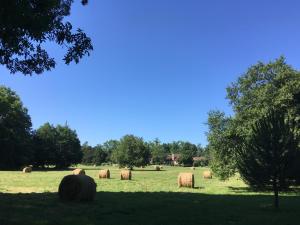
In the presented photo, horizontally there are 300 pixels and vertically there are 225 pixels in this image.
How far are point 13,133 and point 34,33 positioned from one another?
70.4 m

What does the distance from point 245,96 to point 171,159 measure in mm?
166156

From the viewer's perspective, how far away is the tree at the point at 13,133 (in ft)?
253

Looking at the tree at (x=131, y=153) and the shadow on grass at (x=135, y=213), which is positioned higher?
the tree at (x=131, y=153)

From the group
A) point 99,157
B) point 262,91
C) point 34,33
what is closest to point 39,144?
point 262,91

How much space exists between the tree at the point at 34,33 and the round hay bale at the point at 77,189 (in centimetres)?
587

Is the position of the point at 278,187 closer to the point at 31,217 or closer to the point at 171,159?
the point at 31,217

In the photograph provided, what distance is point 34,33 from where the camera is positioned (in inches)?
474

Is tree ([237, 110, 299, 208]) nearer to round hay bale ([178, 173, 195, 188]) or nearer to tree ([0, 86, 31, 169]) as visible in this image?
round hay bale ([178, 173, 195, 188])

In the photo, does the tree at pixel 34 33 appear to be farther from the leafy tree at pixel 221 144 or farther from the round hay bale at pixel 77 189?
the leafy tree at pixel 221 144

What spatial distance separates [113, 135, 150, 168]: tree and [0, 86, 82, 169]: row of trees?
1351 cm

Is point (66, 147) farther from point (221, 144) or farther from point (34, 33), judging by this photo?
point (34, 33)

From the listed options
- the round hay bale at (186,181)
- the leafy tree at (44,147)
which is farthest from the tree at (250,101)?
the leafy tree at (44,147)

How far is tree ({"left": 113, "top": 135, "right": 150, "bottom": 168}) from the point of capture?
89.8m

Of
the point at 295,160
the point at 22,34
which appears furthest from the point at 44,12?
the point at 295,160
